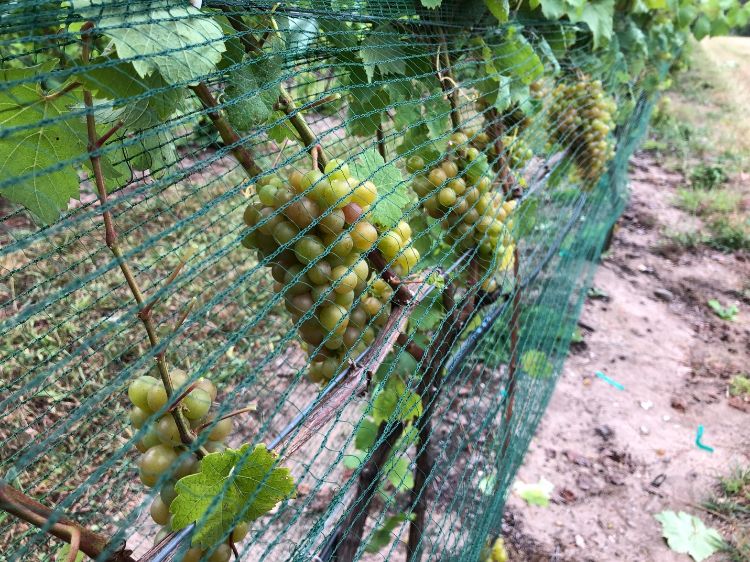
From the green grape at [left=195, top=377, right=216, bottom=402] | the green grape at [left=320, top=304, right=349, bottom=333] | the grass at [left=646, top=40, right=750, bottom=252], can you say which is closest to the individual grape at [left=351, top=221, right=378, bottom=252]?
the green grape at [left=320, top=304, right=349, bottom=333]

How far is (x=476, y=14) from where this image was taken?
1495mm

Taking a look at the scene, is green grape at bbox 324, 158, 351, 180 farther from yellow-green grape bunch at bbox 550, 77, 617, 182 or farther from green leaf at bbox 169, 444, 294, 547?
yellow-green grape bunch at bbox 550, 77, 617, 182

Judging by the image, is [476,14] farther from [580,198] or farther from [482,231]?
[580,198]

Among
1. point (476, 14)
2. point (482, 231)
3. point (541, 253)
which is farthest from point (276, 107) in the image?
point (541, 253)

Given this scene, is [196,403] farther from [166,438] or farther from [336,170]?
[336,170]

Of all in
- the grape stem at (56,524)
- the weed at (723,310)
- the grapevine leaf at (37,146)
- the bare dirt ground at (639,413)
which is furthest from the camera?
the weed at (723,310)

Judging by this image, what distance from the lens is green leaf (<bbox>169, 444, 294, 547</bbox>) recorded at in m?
0.67

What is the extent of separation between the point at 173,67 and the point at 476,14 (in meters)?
1.02

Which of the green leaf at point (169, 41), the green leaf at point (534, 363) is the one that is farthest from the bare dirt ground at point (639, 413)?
the green leaf at point (169, 41)

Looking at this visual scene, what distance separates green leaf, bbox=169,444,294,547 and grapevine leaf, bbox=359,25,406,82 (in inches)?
28.5

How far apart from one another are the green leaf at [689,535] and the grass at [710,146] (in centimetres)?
276

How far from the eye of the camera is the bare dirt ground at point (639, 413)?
2320 millimetres

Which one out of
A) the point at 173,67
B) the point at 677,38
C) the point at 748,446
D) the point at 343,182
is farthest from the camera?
the point at 677,38

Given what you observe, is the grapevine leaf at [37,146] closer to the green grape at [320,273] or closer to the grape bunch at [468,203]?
the green grape at [320,273]
